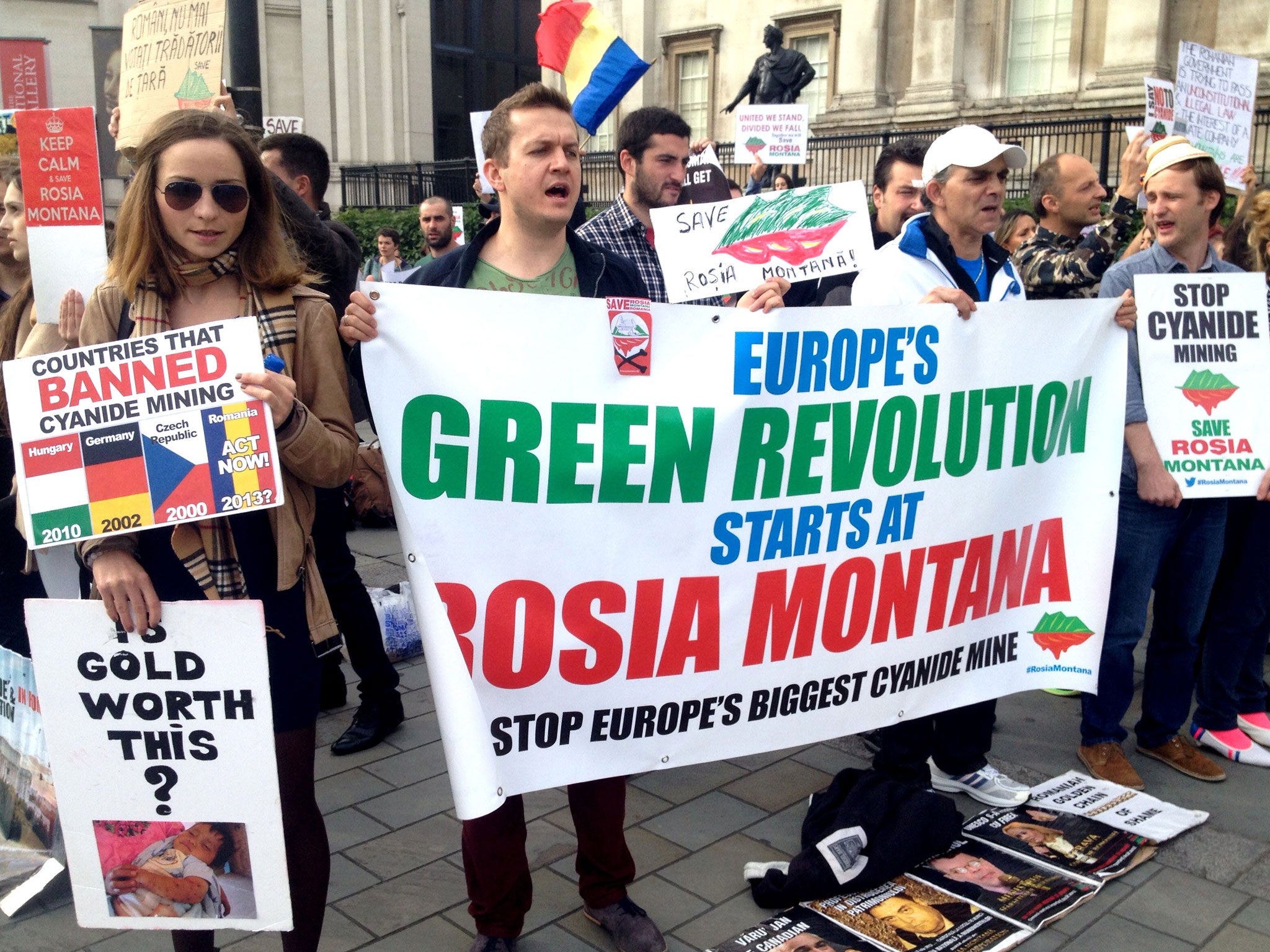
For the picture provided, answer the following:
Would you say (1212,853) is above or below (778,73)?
below

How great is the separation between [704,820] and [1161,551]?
183cm

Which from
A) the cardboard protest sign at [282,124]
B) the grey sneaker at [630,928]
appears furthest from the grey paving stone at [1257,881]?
the cardboard protest sign at [282,124]

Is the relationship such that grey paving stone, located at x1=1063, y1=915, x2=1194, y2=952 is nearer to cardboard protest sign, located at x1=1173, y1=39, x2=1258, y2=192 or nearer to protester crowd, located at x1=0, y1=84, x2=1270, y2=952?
protester crowd, located at x1=0, y1=84, x2=1270, y2=952

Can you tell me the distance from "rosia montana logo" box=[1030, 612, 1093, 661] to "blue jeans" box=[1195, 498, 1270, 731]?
1.00m

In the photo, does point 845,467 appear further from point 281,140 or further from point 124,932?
point 281,140

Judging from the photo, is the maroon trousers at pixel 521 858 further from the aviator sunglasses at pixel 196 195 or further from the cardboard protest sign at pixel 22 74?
the cardboard protest sign at pixel 22 74

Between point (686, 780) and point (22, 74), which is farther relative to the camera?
point (22, 74)

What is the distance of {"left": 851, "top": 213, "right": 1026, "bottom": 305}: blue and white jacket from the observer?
358 cm

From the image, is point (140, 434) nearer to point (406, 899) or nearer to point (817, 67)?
point (406, 899)

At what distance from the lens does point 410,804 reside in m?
3.94

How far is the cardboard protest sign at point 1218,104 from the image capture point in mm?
6398

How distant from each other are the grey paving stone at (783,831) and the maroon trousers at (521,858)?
0.68 m

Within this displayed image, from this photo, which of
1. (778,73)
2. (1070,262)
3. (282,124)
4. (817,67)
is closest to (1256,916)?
(1070,262)

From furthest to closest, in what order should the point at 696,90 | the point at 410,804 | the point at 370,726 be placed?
the point at 696,90 < the point at 370,726 < the point at 410,804
